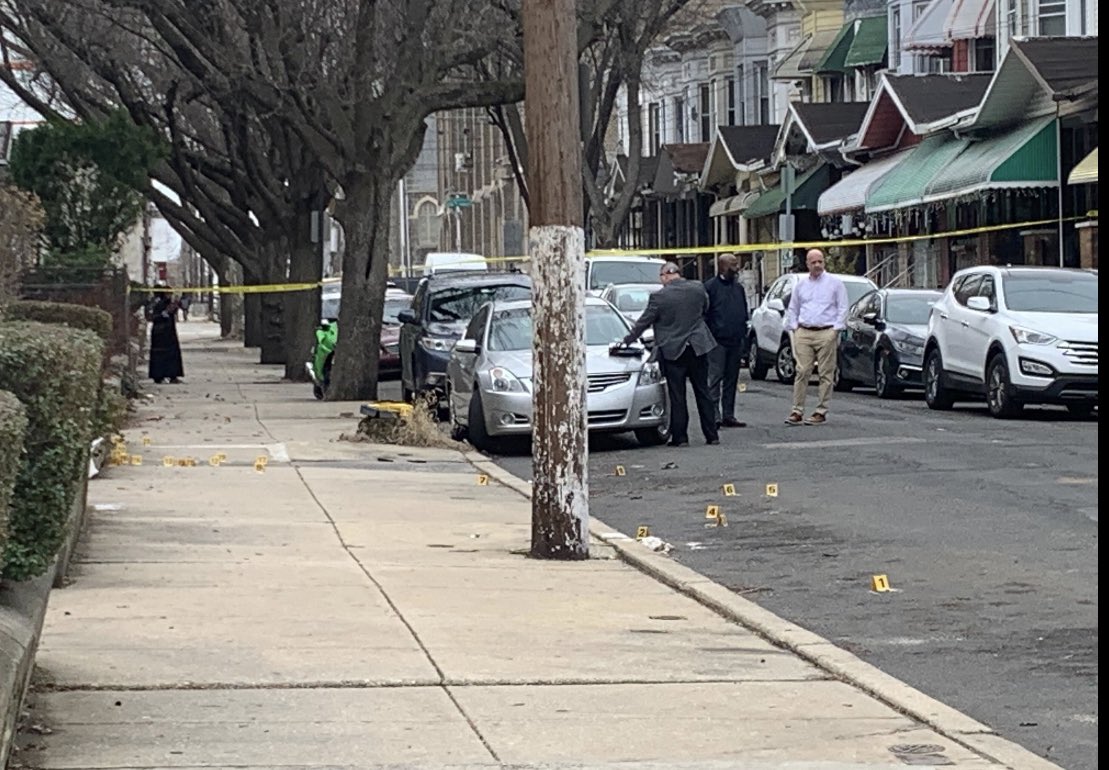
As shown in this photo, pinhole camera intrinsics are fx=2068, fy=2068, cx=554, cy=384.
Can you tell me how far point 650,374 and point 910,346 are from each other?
23.6 feet

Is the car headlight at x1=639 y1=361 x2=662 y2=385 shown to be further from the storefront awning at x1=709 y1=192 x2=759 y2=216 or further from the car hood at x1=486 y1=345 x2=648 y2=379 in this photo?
the storefront awning at x1=709 y1=192 x2=759 y2=216

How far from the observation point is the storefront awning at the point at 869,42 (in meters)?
47.1

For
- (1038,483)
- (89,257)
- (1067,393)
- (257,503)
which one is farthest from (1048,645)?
(89,257)

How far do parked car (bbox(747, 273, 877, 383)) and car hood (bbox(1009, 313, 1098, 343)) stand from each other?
8394mm

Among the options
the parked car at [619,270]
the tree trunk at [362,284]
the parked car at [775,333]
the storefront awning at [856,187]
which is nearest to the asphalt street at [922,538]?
the tree trunk at [362,284]

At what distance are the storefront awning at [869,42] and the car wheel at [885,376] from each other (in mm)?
21646

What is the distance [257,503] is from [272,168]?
26485mm

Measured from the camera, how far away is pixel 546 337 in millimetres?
12086

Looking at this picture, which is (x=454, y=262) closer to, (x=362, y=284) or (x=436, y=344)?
(x=362, y=284)

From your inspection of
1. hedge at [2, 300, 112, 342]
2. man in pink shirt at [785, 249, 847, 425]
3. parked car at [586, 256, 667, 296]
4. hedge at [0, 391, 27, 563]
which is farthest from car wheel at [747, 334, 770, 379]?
hedge at [0, 391, 27, 563]

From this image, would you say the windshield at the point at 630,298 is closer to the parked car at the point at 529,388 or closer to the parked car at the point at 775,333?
the parked car at the point at 775,333

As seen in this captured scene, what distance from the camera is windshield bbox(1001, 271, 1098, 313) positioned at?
2234 centimetres

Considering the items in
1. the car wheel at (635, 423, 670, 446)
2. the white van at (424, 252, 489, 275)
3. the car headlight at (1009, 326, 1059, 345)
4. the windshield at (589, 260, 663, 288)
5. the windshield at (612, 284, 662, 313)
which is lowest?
the car wheel at (635, 423, 670, 446)

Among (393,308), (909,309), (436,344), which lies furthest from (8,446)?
(393,308)
